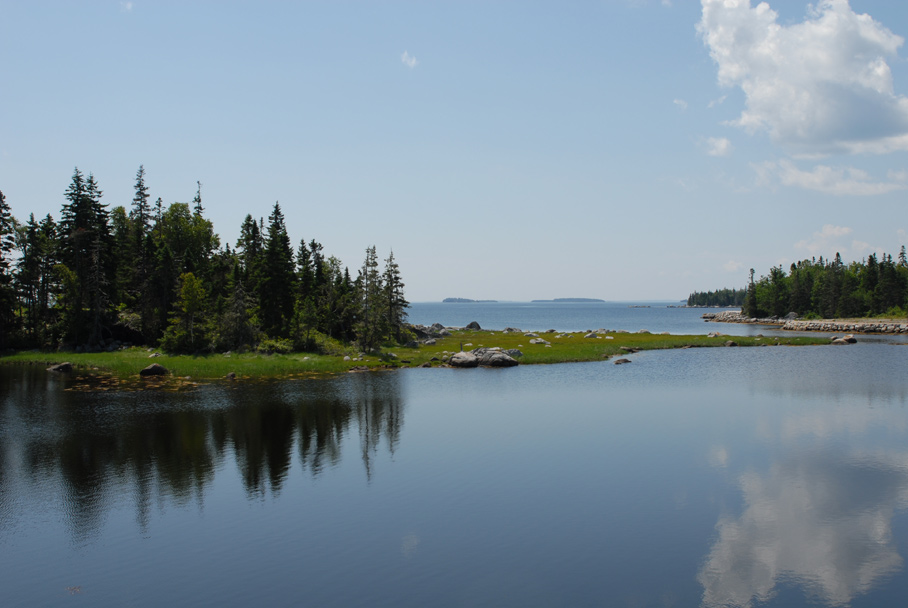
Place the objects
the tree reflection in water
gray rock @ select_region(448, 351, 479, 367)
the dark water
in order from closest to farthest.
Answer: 1. the dark water
2. the tree reflection in water
3. gray rock @ select_region(448, 351, 479, 367)

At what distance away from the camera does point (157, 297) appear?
8700 cm

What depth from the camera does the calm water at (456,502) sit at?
1716 centimetres

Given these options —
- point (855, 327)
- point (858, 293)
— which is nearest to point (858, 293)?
point (858, 293)

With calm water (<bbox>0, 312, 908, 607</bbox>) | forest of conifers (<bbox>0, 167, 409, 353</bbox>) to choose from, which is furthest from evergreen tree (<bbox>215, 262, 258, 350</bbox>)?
calm water (<bbox>0, 312, 908, 607</bbox>)

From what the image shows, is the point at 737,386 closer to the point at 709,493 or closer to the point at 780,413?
the point at 780,413

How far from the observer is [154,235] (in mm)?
111312

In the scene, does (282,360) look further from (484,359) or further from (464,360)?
(484,359)

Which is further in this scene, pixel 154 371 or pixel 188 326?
pixel 188 326

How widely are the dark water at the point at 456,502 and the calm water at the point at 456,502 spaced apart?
11 centimetres

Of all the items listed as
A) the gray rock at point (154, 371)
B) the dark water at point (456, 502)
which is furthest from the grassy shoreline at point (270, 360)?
the dark water at point (456, 502)

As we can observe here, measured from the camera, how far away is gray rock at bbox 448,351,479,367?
72438mm

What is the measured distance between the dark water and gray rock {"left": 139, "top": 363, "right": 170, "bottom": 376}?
16.3 meters

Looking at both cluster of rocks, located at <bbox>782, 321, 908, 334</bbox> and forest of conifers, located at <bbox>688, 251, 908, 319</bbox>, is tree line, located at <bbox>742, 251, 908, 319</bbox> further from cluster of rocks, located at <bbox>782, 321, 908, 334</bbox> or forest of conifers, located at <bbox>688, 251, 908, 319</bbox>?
cluster of rocks, located at <bbox>782, 321, 908, 334</bbox>

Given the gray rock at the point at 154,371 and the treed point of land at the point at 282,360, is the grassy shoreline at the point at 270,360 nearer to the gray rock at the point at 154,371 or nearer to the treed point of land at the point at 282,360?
the treed point of land at the point at 282,360
